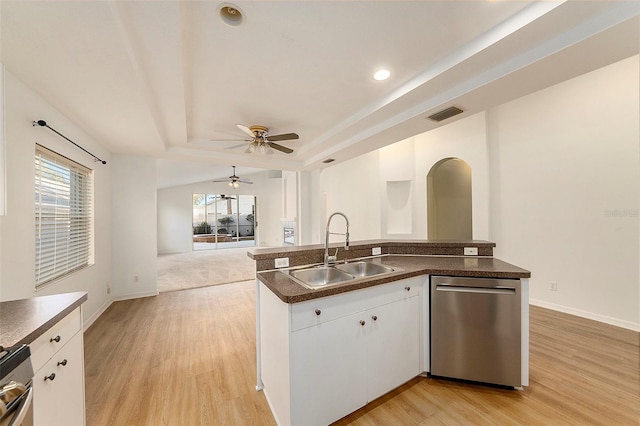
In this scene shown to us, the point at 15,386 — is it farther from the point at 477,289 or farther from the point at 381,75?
the point at 381,75

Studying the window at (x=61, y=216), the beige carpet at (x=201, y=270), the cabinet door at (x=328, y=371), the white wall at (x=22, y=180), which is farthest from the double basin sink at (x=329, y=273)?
the beige carpet at (x=201, y=270)

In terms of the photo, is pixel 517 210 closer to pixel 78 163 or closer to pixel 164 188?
pixel 78 163

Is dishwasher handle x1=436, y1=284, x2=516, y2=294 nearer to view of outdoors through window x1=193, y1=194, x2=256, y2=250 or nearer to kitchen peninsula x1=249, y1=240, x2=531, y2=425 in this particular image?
kitchen peninsula x1=249, y1=240, x2=531, y2=425

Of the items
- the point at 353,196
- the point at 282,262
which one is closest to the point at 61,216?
the point at 282,262

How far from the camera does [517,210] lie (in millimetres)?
3666

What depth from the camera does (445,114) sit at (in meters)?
2.52

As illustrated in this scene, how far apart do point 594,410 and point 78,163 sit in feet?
17.5

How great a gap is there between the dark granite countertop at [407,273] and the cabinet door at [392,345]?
0.22m

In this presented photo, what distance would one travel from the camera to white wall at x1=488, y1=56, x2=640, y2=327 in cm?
282

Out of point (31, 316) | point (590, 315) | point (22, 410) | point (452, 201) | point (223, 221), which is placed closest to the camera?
point (22, 410)

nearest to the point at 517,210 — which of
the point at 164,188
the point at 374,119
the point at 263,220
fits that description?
the point at 374,119

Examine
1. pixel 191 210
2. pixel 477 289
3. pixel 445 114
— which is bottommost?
pixel 477 289

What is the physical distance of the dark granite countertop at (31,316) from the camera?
90cm

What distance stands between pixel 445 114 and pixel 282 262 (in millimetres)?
2252
